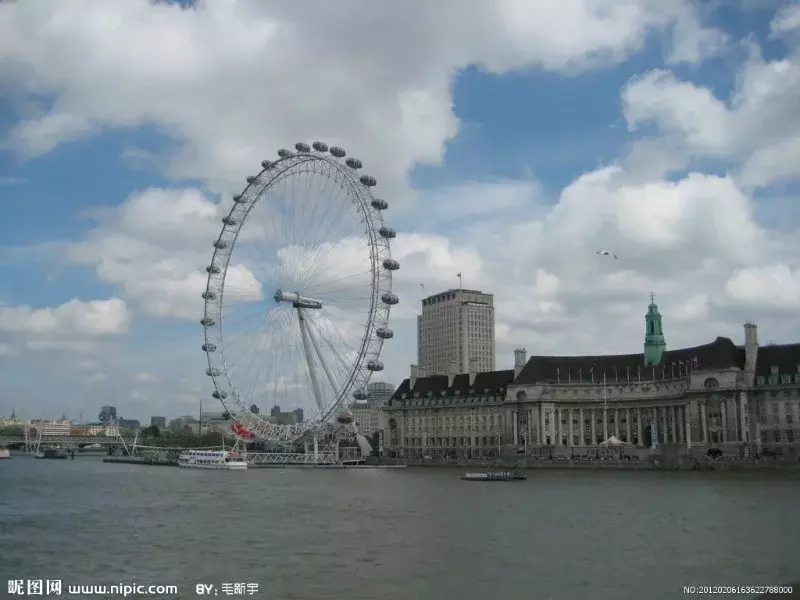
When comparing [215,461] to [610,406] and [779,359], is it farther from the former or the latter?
[779,359]

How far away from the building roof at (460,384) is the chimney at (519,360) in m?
1.85

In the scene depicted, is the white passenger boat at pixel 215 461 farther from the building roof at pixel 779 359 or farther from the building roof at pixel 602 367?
the building roof at pixel 779 359

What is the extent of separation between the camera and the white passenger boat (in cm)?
12725

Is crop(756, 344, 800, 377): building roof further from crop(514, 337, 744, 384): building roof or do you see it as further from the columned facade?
crop(514, 337, 744, 384): building roof

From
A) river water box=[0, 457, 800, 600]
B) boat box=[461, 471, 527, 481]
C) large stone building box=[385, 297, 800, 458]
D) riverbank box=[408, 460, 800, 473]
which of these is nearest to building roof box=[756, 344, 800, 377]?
large stone building box=[385, 297, 800, 458]

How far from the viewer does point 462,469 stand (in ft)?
392

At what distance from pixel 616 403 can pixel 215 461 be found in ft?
196

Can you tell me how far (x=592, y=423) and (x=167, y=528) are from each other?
316ft

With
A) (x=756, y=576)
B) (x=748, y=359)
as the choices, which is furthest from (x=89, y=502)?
(x=748, y=359)

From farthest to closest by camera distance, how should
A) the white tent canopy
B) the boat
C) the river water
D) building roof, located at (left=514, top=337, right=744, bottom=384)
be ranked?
building roof, located at (left=514, top=337, right=744, bottom=384) → the white tent canopy → the boat → the river water

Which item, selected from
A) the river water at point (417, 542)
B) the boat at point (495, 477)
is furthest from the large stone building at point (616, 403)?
the river water at point (417, 542)

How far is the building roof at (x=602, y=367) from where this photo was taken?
123750 mm

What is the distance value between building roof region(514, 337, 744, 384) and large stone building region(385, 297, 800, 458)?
0.15 m

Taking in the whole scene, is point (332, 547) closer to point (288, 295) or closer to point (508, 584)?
point (508, 584)
